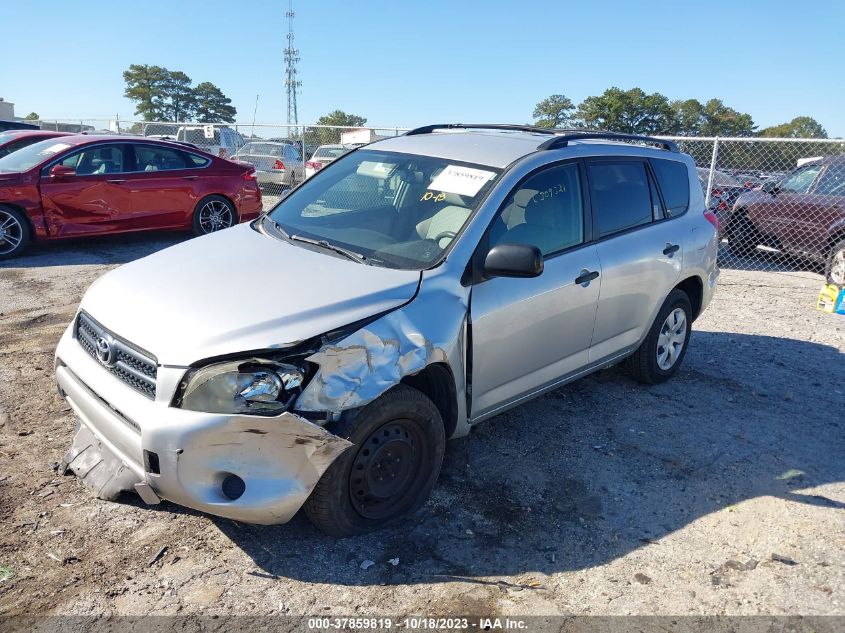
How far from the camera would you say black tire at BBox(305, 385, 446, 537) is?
298 cm

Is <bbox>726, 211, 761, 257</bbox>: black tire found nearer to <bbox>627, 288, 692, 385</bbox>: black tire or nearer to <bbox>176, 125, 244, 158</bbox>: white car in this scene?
<bbox>627, 288, 692, 385</bbox>: black tire

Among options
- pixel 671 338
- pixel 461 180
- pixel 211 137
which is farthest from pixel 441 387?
pixel 211 137

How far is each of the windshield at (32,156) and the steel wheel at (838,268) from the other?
10.5m

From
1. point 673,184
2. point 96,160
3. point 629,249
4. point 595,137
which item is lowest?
point 629,249

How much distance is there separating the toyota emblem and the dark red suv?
9.15m

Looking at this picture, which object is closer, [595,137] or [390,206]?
[390,206]

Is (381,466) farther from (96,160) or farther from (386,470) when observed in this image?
(96,160)

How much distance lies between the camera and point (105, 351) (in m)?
3.15

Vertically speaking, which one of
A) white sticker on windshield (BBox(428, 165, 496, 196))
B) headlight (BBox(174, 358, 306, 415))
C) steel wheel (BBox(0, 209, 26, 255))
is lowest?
steel wheel (BBox(0, 209, 26, 255))

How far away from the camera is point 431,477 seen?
347cm

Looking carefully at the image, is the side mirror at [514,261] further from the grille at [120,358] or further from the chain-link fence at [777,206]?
the chain-link fence at [777,206]

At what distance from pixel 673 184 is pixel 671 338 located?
1207 mm

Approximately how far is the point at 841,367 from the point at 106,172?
896 cm

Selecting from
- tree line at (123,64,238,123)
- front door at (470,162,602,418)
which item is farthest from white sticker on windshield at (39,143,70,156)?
tree line at (123,64,238,123)
